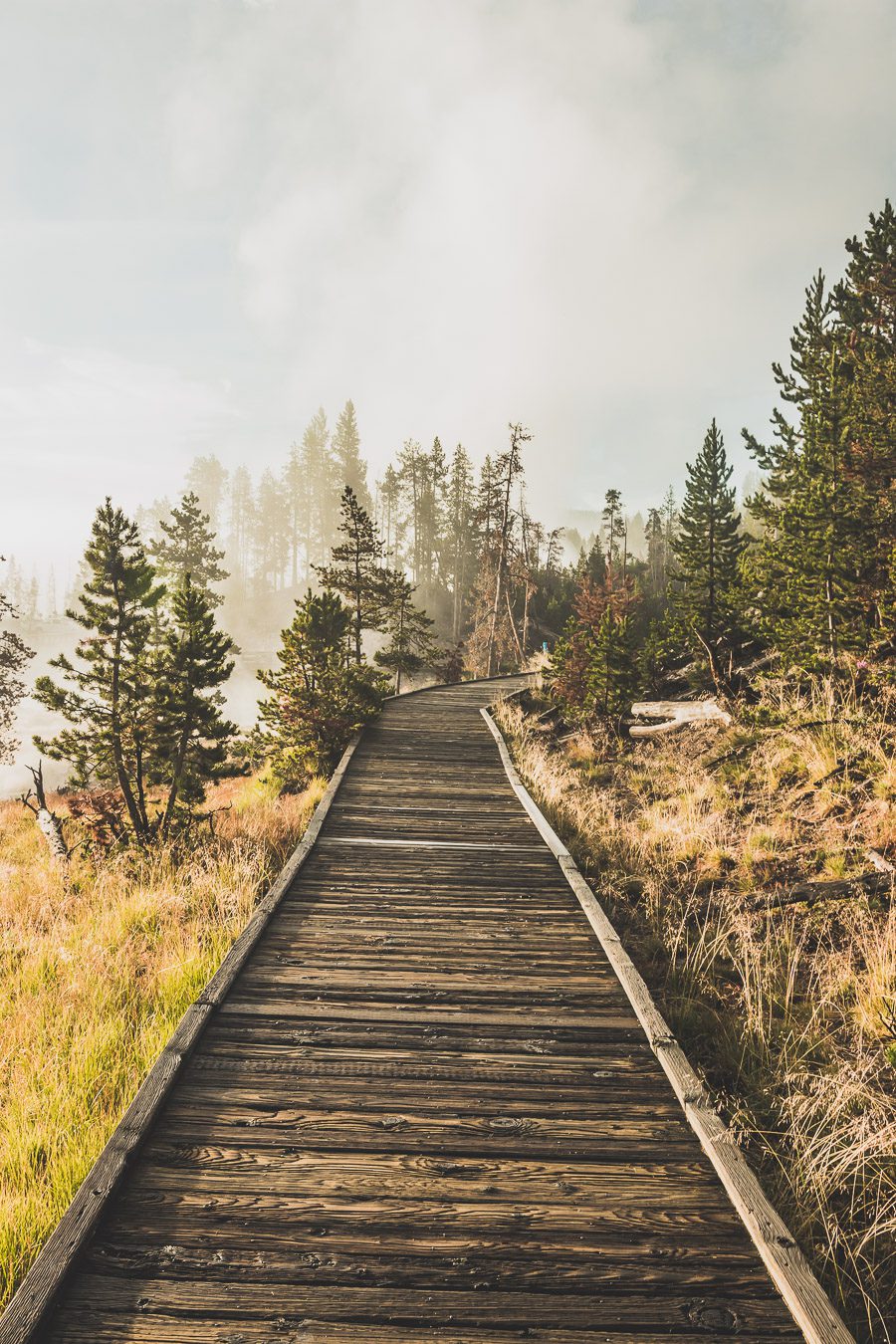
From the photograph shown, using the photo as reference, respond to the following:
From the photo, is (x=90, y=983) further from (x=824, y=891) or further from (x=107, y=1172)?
(x=824, y=891)

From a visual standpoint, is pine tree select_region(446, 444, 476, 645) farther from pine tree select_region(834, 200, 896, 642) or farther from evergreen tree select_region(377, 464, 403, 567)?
pine tree select_region(834, 200, 896, 642)

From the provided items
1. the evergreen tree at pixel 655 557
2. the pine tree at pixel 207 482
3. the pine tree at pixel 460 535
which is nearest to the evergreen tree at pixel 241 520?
the pine tree at pixel 207 482

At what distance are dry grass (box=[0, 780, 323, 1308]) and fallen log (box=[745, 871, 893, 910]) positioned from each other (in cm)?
499

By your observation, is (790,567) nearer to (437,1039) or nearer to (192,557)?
(437,1039)

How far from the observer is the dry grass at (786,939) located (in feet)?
9.05

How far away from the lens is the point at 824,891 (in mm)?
5441

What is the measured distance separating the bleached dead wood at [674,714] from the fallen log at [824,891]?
6025 mm

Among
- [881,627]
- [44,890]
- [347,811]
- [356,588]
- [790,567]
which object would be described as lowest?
[44,890]

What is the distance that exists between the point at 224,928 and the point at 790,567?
403 inches

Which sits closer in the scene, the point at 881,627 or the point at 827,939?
the point at 827,939

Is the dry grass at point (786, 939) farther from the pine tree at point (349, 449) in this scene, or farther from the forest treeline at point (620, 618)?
the pine tree at point (349, 449)

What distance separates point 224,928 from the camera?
17.8 feet

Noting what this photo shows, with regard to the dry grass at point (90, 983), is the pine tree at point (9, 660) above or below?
above

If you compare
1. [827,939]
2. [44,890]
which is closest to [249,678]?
[44,890]
